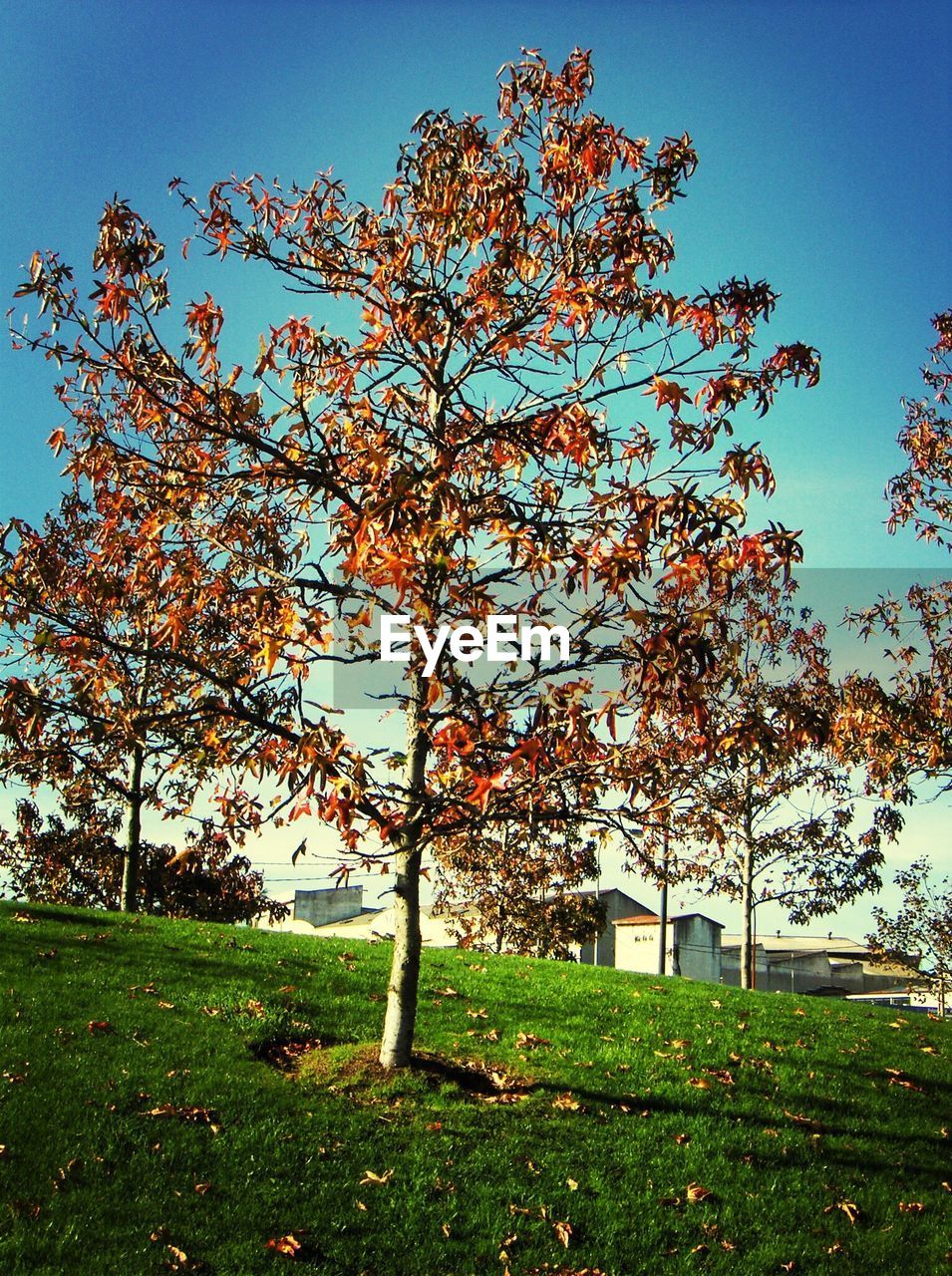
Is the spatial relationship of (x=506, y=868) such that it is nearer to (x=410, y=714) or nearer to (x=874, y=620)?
(x=874, y=620)

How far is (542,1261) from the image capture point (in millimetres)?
6664

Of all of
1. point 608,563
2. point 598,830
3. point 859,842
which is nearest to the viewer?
point 608,563

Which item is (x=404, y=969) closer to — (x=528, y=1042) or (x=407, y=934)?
(x=407, y=934)

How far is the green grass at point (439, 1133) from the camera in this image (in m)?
6.69

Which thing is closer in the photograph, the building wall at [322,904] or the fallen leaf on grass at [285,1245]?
the fallen leaf on grass at [285,1245]

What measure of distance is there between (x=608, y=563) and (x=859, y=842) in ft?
60.8

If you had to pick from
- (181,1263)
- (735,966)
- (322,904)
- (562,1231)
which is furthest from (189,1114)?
(735,966)

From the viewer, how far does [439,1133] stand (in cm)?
809

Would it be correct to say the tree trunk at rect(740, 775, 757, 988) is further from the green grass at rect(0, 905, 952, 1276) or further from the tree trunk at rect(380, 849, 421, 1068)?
the tree trunk at rect(380, 849, 421, 1068)

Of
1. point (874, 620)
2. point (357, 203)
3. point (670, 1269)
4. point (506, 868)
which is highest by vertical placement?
point (357, 203)

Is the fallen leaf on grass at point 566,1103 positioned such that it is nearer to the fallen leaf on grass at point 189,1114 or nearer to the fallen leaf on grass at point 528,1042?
the fallen leaf on grass at point 528,1042

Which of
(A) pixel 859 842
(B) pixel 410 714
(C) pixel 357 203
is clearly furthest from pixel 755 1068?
(A) pixel 859 842

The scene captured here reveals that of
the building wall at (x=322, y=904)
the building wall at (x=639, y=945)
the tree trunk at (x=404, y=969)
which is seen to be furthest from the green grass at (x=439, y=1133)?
the building wall at (x=322, y=904)

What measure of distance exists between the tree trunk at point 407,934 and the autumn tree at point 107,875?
1554 centimetres
